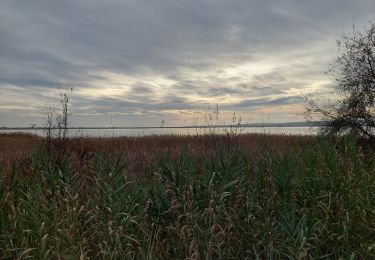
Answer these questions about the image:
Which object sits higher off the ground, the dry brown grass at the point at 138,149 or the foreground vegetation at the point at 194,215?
the dry brown grass at the point at 138,149

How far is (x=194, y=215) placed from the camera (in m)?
4.78

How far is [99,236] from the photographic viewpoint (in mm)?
4500

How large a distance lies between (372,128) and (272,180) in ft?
37.2

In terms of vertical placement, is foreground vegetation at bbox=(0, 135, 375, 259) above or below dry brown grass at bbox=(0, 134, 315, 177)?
below

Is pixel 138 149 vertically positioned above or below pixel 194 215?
above

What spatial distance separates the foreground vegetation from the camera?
4270mm

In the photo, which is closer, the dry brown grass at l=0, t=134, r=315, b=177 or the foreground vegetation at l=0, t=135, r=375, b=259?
the foreground vegetation at l=0, t=135, r=375, b=259

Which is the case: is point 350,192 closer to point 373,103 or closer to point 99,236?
point 99,236

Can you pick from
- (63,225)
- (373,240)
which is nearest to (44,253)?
(63,225)

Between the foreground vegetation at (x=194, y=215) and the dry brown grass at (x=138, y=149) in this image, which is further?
the dry brown grass at (x=138, y=149)

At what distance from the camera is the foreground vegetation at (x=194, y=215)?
4270mm

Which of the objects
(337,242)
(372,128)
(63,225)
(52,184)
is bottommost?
(337,242)

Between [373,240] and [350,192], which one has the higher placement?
[350,192]

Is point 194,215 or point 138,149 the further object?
point 138,149
